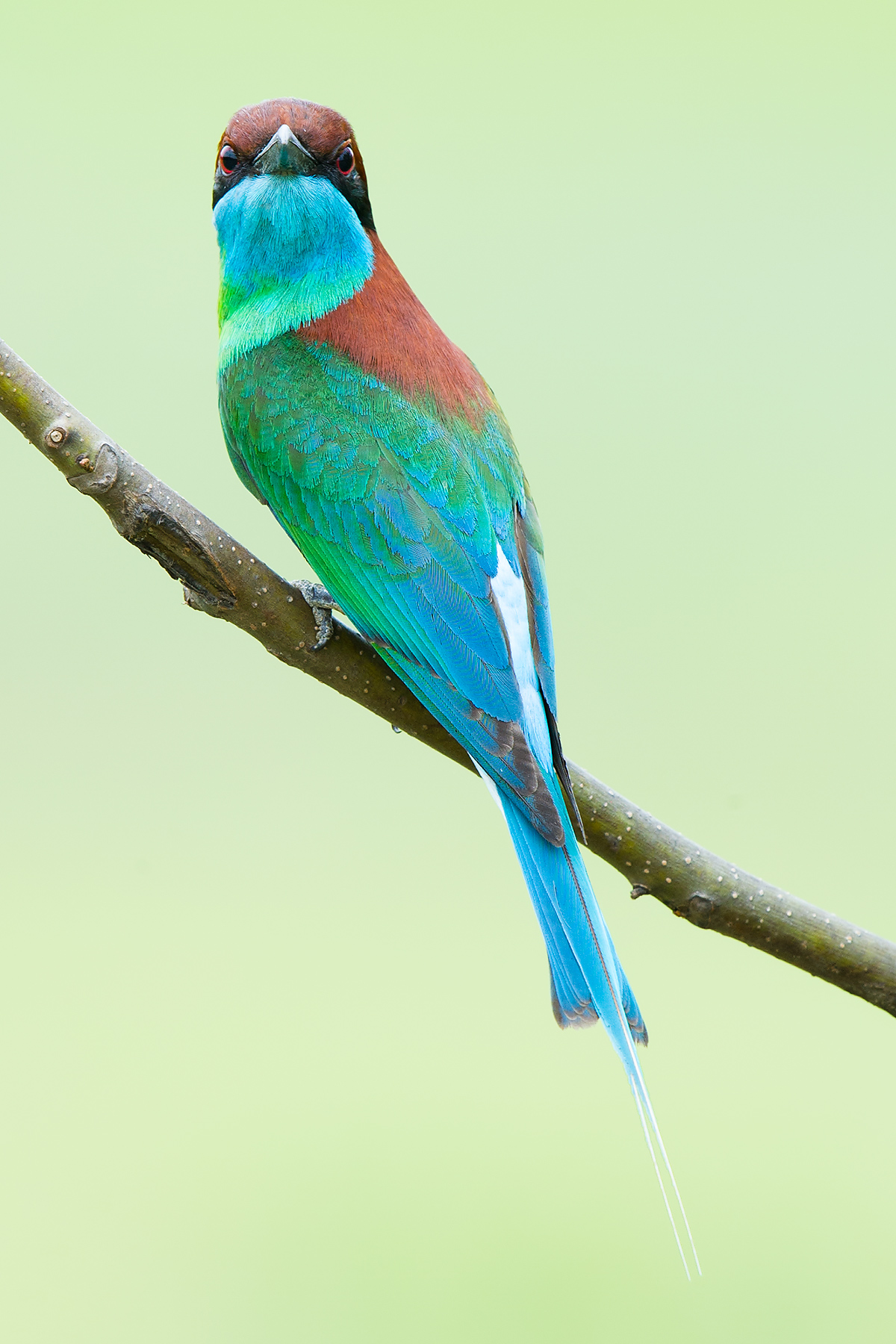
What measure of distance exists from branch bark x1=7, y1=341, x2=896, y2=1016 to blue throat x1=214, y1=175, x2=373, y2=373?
1.15ft

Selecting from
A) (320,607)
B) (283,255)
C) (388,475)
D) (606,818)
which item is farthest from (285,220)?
(606,818)

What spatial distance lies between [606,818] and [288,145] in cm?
81

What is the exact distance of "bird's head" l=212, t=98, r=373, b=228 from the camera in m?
1.25

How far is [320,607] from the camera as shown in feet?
3.94

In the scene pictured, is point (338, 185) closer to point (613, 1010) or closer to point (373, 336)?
point (373, 336)

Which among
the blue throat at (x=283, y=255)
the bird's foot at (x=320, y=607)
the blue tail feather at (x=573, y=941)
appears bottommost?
the blue tail feather at (x=573, y=941)

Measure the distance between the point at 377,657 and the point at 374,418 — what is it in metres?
0.27

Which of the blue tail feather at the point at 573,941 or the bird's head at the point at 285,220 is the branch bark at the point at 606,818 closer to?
the blue tail feather at the point at 573,941

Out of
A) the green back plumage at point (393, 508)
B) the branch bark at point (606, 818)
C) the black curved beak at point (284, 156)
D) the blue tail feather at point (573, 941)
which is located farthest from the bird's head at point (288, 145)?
the blue tail feather at point (573, 941)

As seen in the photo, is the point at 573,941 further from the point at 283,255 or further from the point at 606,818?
the point at 283,255

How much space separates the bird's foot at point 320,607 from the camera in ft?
3.87

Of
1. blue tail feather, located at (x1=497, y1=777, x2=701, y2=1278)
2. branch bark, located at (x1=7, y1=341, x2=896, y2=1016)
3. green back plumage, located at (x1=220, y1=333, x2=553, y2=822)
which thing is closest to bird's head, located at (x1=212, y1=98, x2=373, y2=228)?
green back plumage, located at (x1=220, y1=333, x2=553, y2=822)

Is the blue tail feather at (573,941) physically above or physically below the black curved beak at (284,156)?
below

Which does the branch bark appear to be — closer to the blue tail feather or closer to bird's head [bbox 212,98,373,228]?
the blue tail feather
